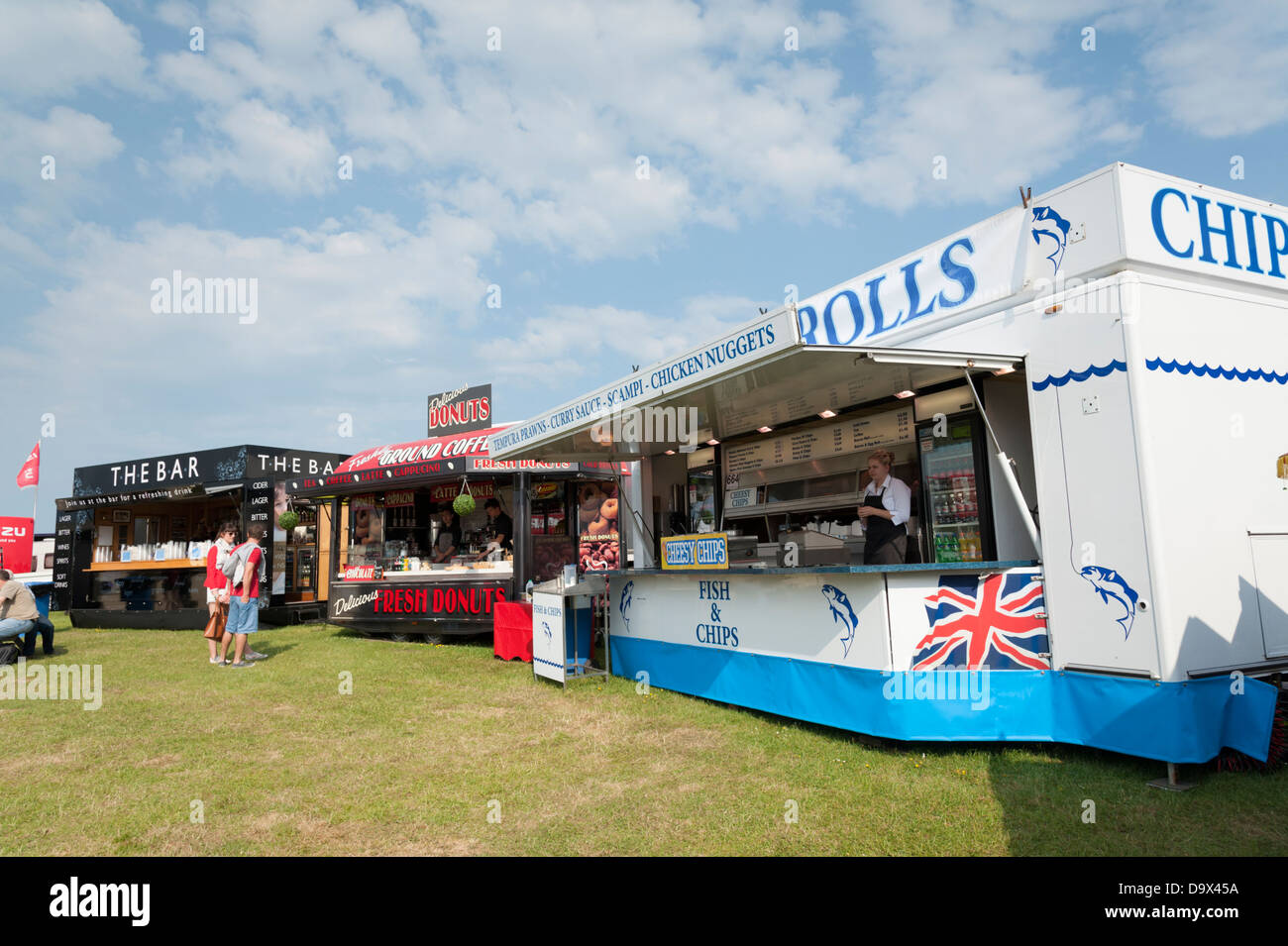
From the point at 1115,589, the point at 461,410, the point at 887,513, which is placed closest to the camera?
the point at 1115,589

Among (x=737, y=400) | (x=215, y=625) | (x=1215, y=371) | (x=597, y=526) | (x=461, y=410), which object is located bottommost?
(x=215, y=625)

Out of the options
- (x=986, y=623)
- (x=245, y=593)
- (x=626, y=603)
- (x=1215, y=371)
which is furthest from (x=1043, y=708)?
(x=245, y=593)

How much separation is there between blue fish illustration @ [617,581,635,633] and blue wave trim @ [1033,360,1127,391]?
167 inches

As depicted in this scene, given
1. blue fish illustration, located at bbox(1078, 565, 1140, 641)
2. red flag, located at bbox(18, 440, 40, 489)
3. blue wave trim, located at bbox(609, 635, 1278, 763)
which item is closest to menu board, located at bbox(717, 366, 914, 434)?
blue fish illustration, located at bbox(1078, 565, 1140, 641)

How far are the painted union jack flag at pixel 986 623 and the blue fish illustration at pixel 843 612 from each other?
0.42m

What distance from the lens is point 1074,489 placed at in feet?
14.5

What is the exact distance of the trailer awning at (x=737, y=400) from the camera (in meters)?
4.79

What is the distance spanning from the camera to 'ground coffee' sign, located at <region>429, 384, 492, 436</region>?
13.3 metres

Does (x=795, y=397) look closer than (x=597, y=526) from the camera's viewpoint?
Yes

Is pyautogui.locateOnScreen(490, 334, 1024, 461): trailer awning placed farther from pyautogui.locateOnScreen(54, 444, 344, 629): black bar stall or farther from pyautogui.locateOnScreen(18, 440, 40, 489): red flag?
pyautogui.locateOnScreen(18, 440, 40, 489): red flag

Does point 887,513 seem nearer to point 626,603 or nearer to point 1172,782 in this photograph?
point 1172,782

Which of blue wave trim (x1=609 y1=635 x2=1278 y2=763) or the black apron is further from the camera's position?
the black apron

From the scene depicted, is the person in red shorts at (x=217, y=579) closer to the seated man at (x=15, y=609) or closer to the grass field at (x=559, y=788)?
the seated man at (x=15, y=609)

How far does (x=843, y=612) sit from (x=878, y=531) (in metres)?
1.21
